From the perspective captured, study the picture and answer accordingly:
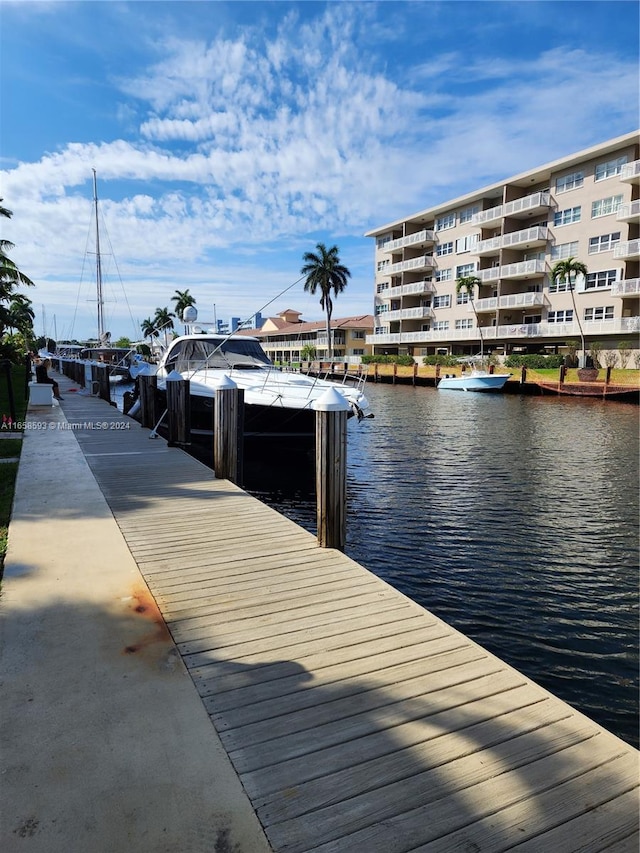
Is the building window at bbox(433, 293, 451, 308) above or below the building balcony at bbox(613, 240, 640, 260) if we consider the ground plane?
below

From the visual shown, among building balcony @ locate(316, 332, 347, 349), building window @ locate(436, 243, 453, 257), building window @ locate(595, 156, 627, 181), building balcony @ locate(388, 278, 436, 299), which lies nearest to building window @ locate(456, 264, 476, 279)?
building window @ locate(436, 243, 453, 257)

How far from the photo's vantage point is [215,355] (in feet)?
49.9

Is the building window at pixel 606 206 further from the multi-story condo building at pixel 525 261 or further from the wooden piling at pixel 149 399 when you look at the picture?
the wooden piling at pixel 149 399

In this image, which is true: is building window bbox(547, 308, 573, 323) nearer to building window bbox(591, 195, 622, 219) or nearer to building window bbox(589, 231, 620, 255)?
building window bbox(589, 231, 620, 255)

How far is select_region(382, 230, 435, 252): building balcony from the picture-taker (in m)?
54.4

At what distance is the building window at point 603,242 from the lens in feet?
125

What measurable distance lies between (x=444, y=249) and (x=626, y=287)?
826 inches

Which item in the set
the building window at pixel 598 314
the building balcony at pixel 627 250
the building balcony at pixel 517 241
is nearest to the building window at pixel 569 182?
the building balcony at pixel 517 241

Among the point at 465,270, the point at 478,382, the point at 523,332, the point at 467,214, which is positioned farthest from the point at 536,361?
the point at 467,214

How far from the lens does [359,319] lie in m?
73.7

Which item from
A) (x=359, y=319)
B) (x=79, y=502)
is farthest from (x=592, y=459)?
(x=359, y=319)

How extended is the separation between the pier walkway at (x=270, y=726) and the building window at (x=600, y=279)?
40.9 metres

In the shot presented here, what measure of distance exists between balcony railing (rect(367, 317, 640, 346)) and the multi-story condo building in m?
0.09

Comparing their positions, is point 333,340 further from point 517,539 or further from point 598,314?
point 517,539
